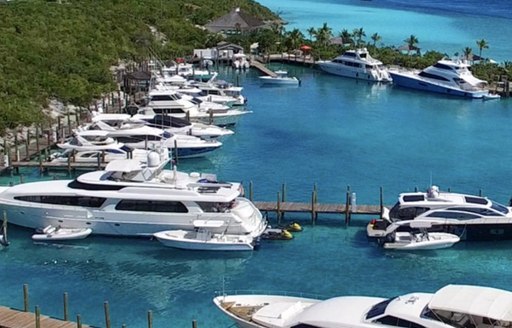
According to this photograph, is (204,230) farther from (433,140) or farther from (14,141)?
(433,140)

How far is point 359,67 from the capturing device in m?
81.5

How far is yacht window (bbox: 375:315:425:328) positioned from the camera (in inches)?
869

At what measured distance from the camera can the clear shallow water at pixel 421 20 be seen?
110125mm

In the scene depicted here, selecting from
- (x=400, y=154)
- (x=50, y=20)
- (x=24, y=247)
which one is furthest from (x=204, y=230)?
(x=50, y=20)

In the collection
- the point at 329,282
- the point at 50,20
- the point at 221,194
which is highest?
the point at 50,20

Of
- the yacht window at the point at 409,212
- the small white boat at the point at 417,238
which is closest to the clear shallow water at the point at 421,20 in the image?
the yacht window at the point at 409,212

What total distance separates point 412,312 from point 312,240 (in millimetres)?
13722

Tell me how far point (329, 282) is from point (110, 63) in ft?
159

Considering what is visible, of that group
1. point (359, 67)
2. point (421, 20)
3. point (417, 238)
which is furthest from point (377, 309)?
point (421, 20)

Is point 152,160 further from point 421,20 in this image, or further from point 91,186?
point 421,20

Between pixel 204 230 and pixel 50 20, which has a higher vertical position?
pixel 50 20

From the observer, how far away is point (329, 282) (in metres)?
31.6

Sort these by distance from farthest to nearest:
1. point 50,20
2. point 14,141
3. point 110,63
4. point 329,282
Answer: point 50,20
point 110,63
point 14,141
point 329,282

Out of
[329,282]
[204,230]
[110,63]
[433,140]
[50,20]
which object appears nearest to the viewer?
[329,282]
